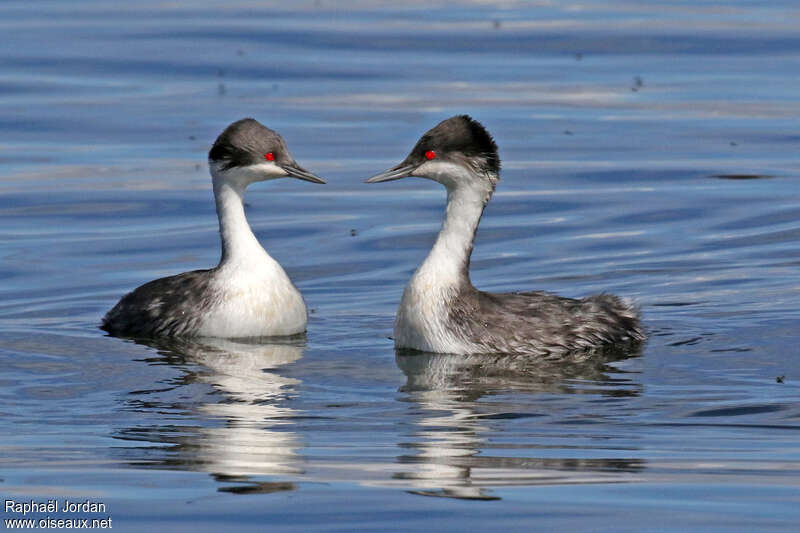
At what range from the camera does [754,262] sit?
49.2ft

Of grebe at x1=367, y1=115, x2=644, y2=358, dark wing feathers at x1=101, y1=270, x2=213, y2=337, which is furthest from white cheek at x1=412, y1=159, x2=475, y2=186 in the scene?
dark wing feathers at x1=101, y1=270, x2=213, y2=337

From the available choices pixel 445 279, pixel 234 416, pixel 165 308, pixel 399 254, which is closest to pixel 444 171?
pixel 445 279

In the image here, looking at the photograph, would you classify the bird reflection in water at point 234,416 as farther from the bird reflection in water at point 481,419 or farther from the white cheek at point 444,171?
the white cheek at point 444,171

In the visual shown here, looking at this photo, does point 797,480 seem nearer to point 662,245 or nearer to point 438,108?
point 662,245

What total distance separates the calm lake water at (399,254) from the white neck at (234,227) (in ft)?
2.43

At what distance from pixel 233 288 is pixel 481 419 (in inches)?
132

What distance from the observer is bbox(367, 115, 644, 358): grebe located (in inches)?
479

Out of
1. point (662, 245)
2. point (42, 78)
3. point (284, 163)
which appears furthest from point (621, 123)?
point (284, 163)

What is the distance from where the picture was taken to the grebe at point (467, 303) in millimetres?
12172

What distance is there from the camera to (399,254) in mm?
15992

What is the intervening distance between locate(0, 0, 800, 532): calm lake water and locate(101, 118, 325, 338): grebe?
0.22 metres

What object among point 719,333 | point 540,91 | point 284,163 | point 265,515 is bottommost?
point 265,515

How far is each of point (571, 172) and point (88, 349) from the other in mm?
8303

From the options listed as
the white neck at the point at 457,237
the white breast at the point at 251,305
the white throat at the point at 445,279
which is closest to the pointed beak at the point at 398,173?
the white throat at the point at 445,279
